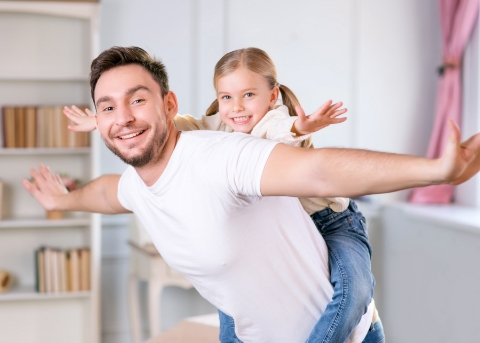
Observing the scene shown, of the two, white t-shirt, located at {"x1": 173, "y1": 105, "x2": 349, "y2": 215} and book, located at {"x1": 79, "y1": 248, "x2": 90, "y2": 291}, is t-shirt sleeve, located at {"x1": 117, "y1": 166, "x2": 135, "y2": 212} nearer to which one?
white t-shirt, located at {"x1": 173, "y1": 105, "x2": 349, "y2": 215}

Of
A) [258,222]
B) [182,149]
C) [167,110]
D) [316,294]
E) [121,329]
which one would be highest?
[167,110]

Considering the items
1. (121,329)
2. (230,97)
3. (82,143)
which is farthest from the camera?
(121,329)

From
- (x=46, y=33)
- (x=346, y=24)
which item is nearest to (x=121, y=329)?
(x=46, y=33)

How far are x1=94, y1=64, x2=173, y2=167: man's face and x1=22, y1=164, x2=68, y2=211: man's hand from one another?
2.00ft

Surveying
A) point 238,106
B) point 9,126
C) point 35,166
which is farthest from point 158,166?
point 35,166

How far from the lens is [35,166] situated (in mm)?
4219

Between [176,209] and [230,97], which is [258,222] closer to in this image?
[176,209]

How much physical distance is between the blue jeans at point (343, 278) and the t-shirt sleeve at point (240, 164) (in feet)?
1.46

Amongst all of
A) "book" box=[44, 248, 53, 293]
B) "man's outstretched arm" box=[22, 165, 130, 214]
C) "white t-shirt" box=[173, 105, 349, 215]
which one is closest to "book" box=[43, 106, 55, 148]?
"book" box=[44, 248, 53, 293]

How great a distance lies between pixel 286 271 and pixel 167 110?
1.70 feet

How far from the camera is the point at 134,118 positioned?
156cm

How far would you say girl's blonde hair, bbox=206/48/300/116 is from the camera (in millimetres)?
1881

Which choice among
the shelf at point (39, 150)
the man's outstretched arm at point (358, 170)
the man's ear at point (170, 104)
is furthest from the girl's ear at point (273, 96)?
the shelf at point (39, 150)

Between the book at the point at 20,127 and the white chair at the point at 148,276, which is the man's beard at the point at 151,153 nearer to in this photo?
the white chair at the point at 148,276
